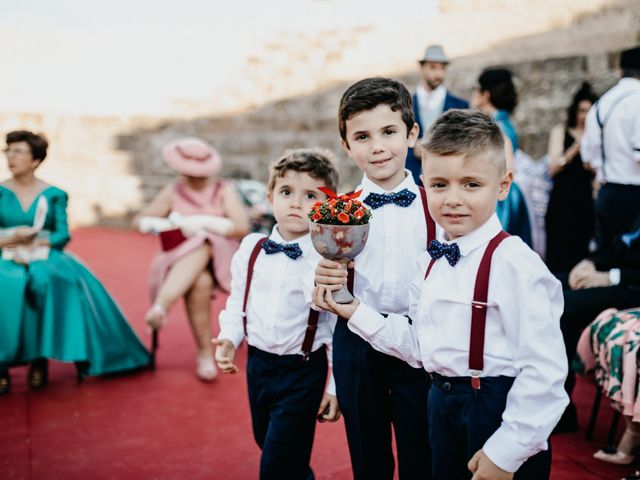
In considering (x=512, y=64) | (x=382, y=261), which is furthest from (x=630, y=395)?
(x=512, y=64)

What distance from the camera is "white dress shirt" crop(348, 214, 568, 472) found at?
175 cm

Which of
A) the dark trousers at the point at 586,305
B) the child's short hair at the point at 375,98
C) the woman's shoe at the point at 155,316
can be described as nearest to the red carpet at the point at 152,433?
the woman's shoe at the point at 155,316

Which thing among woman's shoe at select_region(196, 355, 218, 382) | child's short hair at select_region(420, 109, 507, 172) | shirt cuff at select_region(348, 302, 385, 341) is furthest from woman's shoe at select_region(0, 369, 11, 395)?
child's short hair at select_region(420, 109, 507, 172)

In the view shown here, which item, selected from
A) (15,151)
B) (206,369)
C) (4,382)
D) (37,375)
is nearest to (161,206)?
(15,151)

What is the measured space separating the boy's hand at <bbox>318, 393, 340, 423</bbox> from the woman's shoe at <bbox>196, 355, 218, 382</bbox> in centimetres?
224

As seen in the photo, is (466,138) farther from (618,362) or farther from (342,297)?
(618,362)

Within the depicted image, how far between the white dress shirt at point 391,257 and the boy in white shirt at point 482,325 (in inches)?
9.6

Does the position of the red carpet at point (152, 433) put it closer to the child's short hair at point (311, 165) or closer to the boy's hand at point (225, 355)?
the boy's hand at point (225, 355)

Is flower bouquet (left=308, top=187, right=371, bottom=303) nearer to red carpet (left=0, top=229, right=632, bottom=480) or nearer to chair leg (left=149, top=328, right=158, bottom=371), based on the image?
red carpet (left=0, top=229, right=632, bottom=480)

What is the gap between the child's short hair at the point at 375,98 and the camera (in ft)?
7.39

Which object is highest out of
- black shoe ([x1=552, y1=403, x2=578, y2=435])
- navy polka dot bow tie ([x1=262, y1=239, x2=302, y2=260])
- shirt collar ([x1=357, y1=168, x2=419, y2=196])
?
shirt collar ([x1=357, y1=168, x2=419, y2=196])

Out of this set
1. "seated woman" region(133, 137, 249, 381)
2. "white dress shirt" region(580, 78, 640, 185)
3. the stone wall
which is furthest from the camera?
the stone wall

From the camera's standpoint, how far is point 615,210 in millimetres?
4387

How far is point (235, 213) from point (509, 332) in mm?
3469
